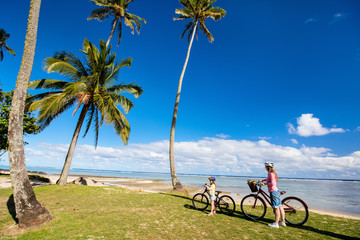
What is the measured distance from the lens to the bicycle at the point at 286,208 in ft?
21.0

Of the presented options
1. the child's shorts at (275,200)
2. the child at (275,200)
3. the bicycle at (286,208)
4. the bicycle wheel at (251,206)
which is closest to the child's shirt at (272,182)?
the child at (275,200)

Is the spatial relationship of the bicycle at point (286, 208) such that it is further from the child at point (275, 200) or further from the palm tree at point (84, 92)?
the palm tree at point (84, 92)

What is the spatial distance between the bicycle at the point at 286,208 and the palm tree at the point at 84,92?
10542 mm

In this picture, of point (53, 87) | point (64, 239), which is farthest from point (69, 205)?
point (53, 87)

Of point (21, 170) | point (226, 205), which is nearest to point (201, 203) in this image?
point (226, 205)

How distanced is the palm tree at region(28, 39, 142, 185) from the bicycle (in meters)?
10.5

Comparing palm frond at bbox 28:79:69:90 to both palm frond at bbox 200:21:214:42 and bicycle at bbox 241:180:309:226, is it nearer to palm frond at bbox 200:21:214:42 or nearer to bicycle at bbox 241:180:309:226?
palm frond at bbox 200:21:214:42

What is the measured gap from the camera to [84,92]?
12281mm

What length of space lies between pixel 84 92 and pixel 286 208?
13.3m

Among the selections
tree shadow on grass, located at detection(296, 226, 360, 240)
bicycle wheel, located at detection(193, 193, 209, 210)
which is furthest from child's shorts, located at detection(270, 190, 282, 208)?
bicycle wheel, located at detection(193, 193, 209, 210)

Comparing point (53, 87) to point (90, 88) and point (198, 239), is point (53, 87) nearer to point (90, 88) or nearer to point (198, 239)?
point (90, 88)

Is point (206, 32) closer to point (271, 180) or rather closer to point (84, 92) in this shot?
point (84, 92)

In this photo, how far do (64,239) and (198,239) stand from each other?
3.47m

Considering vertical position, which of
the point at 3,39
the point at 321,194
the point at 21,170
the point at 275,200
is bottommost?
the point at 321,194
